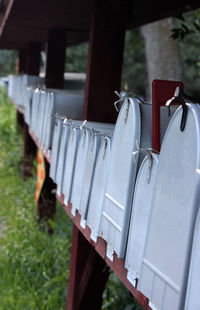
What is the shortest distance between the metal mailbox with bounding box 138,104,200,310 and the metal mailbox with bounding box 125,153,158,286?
53 mm

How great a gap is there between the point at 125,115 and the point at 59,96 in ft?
4.79

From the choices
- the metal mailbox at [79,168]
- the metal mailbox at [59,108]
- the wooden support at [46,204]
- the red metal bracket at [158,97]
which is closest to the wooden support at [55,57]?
the wooden support at [46,204]

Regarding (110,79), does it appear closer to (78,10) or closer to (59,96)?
(59,96)

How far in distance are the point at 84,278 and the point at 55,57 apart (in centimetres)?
241

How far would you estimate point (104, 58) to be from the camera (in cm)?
239

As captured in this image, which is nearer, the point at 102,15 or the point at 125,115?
the point at 125,115

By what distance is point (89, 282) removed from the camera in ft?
8.23

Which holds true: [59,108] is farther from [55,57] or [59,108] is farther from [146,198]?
[55,57]

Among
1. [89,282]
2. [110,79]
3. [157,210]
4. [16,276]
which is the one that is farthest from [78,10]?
[157,210]

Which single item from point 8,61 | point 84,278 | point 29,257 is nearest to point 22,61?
point 29,257

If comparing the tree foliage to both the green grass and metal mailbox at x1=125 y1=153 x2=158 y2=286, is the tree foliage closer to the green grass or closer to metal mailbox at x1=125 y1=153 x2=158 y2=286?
the green grass

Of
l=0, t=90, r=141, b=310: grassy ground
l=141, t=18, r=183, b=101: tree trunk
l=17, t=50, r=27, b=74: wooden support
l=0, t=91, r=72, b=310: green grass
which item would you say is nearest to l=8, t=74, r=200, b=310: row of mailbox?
l=0, t=90, r=141, b=310: grassy ground

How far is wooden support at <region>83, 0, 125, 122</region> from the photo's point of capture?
2.31 meters

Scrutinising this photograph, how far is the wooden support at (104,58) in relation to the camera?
7.58ft
